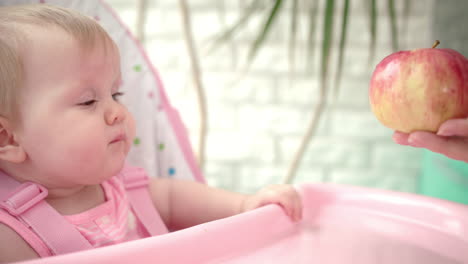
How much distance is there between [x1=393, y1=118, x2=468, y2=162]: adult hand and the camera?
0.52m

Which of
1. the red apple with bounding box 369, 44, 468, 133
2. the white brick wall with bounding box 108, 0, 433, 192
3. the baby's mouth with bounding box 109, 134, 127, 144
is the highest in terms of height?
the red apple with bounding box 369, 44, 468, 133

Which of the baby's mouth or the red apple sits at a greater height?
the red apple

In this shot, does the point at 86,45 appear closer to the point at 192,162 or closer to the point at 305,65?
the point at 192,162

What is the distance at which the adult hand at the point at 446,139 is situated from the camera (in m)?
0.52

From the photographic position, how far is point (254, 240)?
0.57 meters

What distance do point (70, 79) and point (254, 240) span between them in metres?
0.30

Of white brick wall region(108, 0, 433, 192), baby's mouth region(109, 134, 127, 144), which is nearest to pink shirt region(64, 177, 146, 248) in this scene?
baby's mouth region(109, 134, 127, 144)

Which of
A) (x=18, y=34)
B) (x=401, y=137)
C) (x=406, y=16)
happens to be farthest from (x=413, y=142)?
(x=406, y=16)

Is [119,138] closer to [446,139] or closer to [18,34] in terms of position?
[18,34]

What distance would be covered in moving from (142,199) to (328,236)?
0.95 ft

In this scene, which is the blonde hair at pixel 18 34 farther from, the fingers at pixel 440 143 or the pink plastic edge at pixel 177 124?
the fingers at pixel 440 143

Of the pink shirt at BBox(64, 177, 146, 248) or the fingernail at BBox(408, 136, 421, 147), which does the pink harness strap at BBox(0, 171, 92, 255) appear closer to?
the pink shirt at BBox(64, 177, 146, 248)

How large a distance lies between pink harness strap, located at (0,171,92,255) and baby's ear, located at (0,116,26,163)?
0.03 m

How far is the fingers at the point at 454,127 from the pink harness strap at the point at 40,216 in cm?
44
